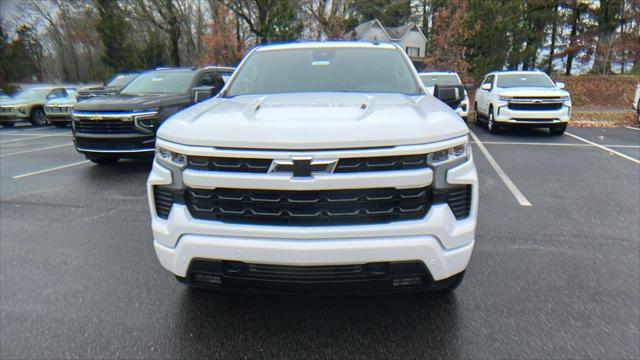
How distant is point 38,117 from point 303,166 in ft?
64.2

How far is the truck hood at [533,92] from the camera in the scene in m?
10.8

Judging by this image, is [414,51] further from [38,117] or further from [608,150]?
[608,150]

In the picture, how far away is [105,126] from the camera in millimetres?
7234

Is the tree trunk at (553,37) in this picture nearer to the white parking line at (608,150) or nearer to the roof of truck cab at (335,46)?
the white parking line at (608,150)

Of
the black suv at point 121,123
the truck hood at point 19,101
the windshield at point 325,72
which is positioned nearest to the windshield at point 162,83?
the black suv at point 121,123

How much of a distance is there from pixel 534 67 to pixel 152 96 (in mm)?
35837

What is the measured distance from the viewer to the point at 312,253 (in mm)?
2168

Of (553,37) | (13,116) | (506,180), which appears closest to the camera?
(506,180)

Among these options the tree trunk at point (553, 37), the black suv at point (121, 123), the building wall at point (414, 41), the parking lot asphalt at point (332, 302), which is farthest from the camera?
the building wall at point (414, 41)

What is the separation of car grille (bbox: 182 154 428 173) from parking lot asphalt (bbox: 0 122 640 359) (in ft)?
3.65

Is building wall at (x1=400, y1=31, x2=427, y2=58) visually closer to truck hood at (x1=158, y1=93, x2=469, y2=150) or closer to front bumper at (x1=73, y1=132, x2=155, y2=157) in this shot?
front bumper at (x1=73, y1=132, x2=155, y2=157)

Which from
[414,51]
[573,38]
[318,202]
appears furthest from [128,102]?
[414,51]

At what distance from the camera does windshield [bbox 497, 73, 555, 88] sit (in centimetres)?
1190

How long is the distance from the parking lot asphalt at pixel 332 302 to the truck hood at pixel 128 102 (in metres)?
2.21
